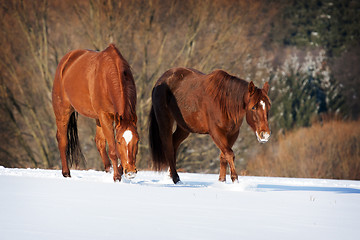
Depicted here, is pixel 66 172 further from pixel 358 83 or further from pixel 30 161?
pixel 358 83

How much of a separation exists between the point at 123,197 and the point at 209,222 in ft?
5.97

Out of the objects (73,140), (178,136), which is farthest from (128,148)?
(73,140)

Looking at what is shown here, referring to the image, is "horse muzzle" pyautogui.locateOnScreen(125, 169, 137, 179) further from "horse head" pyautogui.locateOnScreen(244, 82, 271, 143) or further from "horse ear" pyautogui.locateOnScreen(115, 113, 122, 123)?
"horse head" pyautogui.locateOnScreen(244, 82, 271, 143)

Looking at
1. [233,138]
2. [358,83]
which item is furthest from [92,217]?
[358,83]

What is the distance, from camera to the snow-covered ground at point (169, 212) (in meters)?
4.71

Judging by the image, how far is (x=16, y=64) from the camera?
20.5 metres

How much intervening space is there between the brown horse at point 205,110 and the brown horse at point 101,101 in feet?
2.77

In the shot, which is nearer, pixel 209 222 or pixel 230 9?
pixel 209 222

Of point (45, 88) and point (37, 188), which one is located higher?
point (37, 188)

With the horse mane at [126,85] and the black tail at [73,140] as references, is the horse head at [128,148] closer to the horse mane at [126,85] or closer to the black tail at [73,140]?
the horse mane at [126,85]

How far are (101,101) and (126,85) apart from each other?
0.57m

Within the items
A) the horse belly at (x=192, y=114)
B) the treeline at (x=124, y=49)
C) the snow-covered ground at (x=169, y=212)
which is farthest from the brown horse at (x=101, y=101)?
the treeline at (x=124, y=49)

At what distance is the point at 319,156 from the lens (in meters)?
18.2

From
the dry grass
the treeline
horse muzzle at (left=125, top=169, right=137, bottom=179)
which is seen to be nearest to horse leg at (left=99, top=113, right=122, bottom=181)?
horse muzzle at (left=125, top=169, right=137, bottom=179)
